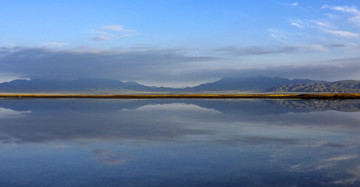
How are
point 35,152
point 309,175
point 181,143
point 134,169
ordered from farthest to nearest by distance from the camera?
point 181,143, point 35,152, point 134,169, point 309,175

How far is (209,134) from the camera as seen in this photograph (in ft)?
67.3

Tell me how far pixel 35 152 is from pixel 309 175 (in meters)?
11.3

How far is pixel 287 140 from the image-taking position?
1806 centimetres

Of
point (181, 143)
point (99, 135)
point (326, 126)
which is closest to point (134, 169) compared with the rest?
point (181, 143)

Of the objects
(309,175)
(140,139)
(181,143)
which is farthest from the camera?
(140,139)

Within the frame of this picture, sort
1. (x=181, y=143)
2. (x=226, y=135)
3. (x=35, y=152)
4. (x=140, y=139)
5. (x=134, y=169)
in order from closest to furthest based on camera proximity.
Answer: (x=134, y=169)
(x=35, y=152)
(x=181, y=143)
(x=140, y=139)
(x=226, y=135)

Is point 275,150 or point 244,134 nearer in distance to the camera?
point 275,150

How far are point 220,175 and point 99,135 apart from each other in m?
10.7

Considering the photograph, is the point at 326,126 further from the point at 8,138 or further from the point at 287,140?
the point at 8,138

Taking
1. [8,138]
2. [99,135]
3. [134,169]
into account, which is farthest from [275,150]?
[8,138]

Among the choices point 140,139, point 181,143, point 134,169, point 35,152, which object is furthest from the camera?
point 140,139

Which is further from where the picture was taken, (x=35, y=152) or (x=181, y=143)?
(x=181, y=143)

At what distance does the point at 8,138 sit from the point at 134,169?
35.0 ft

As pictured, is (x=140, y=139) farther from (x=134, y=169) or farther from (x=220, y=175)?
(x=220, y=175)
